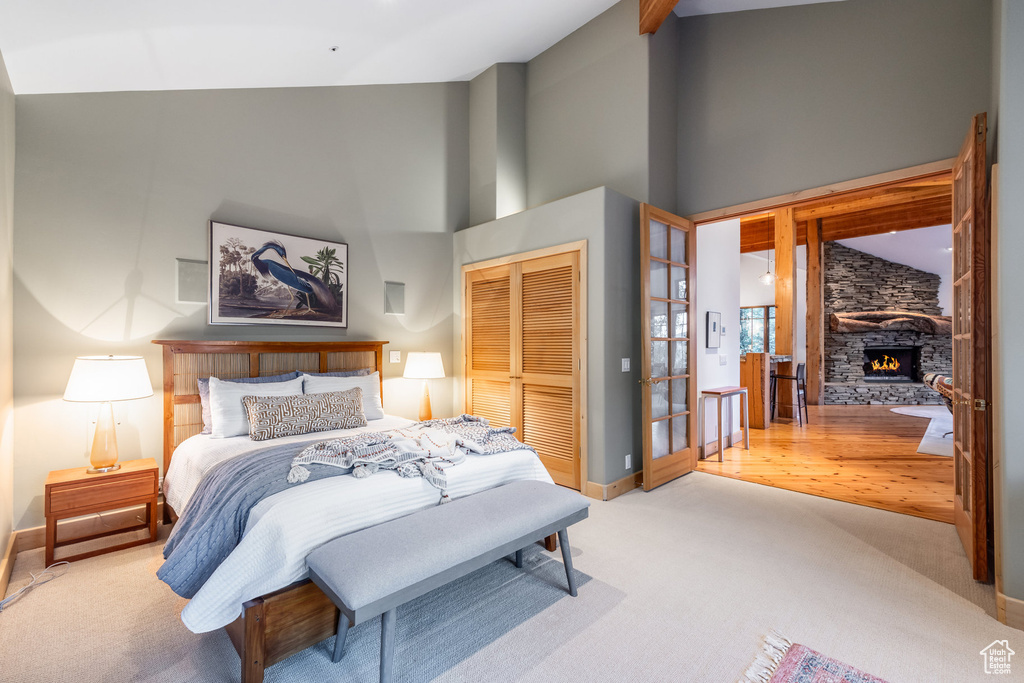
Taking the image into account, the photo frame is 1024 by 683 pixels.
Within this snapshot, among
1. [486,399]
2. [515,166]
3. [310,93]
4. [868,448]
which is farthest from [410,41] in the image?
[868,448]

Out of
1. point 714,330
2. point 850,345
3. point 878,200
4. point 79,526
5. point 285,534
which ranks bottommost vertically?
point 79,526

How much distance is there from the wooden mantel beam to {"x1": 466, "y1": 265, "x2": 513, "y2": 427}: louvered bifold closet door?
224 cm

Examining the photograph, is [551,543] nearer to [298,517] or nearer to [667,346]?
[298,517]

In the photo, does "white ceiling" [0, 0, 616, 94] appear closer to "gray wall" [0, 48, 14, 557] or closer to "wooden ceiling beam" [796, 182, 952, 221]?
"gray wall" [0, 48, 14, 557]

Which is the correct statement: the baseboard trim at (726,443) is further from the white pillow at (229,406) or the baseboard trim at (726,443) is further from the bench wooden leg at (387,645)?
the white pillow at (229,406)

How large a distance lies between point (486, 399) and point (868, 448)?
14.3 ft

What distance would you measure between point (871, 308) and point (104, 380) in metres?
11.7

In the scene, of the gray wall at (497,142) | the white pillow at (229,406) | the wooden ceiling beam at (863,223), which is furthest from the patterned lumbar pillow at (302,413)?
the wooden ceiling beam at (863,223)

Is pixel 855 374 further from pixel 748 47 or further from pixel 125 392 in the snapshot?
pixel 125 392

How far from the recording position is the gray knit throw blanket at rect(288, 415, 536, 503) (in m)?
2.19

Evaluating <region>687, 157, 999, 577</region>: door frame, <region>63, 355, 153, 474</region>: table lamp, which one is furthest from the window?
<region>63, 355, 153, 474</region>: table lamp

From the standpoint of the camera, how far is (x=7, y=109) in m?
2.52

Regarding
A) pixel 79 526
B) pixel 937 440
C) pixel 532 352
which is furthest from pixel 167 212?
pixel 937 440

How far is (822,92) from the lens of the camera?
139 inches
